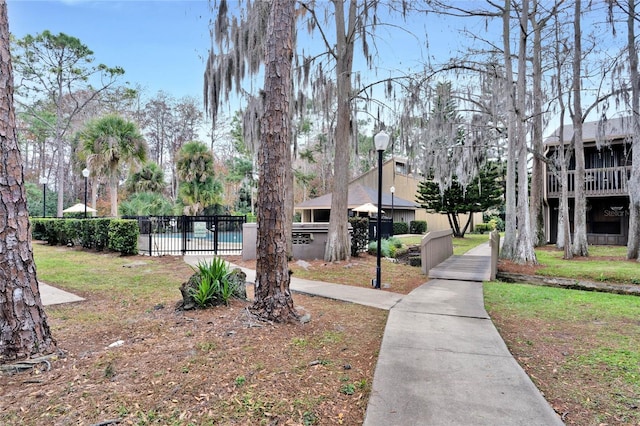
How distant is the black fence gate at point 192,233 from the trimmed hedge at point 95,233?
0.68 m

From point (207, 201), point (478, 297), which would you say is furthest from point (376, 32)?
point (207, 201)

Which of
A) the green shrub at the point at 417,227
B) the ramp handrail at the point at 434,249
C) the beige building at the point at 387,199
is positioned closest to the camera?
the ramp handrail at the point at 434,249

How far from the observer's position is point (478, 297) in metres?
6.43

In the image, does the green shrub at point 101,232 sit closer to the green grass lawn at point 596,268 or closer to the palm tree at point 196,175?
the palm tree at point 196,175

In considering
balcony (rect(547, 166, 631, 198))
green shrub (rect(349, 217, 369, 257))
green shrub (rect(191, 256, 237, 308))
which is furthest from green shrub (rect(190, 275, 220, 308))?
balcony (rect(547, 166, 631, 198))

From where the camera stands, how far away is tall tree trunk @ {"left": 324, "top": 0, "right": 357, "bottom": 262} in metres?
10.3

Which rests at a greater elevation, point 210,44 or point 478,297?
point 210,44

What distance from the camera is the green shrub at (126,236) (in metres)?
11.2

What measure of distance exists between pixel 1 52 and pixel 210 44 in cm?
620

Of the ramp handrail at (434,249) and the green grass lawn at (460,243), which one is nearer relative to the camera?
the ramp handrail at (434,249)

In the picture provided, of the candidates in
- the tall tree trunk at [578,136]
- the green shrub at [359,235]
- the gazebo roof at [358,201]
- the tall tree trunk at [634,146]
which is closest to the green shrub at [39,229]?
the green shrub at [359,235]

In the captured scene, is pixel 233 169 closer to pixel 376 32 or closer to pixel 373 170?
pixel 373 170

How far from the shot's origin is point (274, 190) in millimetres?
4258

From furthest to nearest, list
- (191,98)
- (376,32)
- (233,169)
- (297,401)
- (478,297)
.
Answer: (191,98) → (233,169) → (376,32) → (478,297) → (297,401)
